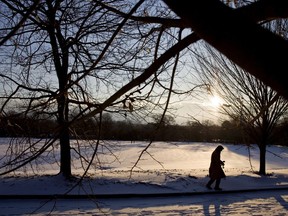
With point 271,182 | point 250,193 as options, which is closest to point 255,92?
point 271,182

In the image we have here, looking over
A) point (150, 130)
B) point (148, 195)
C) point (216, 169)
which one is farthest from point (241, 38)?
point (216, 169)

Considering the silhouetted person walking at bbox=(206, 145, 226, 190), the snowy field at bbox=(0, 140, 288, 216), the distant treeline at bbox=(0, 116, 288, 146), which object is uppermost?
the distant treeline at bbox=(0, 116, 288, 146)

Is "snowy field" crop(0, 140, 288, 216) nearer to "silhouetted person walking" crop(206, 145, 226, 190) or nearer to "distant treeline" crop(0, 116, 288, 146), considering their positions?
"silhouetted person walking" crop(206, 145, 226, 190)

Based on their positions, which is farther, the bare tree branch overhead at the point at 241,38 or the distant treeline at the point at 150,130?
the distant treeline at the point at 150,130

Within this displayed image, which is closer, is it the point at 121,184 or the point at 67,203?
the point at 67,203

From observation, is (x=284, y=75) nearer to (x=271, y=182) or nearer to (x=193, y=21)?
(x=193, y=21)

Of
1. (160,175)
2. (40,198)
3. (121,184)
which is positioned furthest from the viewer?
(160,175)

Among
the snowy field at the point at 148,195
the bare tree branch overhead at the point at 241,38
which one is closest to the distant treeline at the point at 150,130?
the bare tree branch overhead at the point at 241,38

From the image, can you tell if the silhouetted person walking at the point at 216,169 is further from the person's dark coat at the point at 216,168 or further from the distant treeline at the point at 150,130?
the distant treeline at the point at 150,130

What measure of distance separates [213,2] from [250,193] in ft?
42.3

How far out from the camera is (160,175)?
1458cm

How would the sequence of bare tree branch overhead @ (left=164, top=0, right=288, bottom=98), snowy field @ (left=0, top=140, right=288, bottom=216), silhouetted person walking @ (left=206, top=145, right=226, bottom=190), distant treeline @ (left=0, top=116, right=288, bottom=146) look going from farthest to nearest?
silhouetted person walking @ (left=206, top=145, right=226, bottom=190) → snowy field @ (left=0, top=140, right=288, bottom=216) → distant treeline @ (left=0, top=116, right=288, bottom=146) → bare tree branch overhead @ (left=164, top=0, right=288, bottom=98)

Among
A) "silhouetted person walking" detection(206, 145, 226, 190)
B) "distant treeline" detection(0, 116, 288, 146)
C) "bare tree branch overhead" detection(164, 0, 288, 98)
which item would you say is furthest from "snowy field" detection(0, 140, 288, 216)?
"bare tree branch overhead" detection(164, 0, 288, 98)

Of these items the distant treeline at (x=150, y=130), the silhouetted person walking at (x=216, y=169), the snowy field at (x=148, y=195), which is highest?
the distant treeline at (x=150, y=130)
